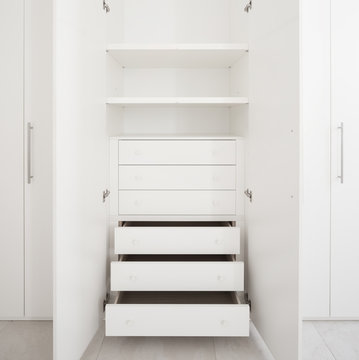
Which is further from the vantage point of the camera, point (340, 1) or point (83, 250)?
point (340, 1)

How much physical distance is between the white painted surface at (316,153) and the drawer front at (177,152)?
0.44 m

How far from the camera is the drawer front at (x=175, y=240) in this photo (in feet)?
6.84

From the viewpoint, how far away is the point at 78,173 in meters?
1.79

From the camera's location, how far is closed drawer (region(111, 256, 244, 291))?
201 cm

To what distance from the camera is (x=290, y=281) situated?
160cm

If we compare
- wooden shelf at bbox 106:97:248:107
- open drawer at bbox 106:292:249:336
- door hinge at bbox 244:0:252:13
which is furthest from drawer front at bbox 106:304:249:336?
door hinge at bbox 244:0:252:13

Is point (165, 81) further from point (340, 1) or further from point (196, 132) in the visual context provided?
point (340, 1)

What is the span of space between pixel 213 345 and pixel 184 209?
0.71m

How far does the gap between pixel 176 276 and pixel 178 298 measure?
0.25 metres

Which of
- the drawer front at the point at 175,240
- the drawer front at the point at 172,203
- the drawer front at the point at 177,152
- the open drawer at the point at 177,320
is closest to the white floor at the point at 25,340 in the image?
the open drawer at the point at 177,320

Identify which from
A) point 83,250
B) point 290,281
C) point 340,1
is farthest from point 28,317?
point 340,1

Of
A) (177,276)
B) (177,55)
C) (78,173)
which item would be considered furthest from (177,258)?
(177,55)

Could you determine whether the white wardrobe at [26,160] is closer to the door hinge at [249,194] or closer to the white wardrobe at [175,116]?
the white wardrobe at [175,116]

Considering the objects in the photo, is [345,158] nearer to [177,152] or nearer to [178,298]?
[177,152]
